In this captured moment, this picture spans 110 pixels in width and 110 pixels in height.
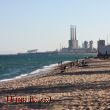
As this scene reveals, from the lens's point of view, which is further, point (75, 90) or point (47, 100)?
point (75, 90)

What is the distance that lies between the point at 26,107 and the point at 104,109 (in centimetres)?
297

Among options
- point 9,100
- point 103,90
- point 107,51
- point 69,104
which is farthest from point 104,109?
point 107,51

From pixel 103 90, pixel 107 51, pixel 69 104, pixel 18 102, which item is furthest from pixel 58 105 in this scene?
pixel 107 51

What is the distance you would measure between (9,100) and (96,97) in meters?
3.68

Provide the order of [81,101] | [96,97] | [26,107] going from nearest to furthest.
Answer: [26,107], [81,101], [96,97]

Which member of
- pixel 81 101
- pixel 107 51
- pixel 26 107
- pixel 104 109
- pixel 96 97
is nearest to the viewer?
pixel 104 109

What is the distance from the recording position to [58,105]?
1691cm

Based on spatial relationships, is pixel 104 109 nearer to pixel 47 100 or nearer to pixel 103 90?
pixel 47 100

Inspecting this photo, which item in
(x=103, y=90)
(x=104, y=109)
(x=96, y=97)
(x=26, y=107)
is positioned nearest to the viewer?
(x=104, y=109)

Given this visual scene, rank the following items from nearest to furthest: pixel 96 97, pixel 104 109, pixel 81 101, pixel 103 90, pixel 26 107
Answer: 1. pixel 104 109
2. pixel 26 107
3. pixel 81 101
4. pixel 96 97
5. pixel 103 90

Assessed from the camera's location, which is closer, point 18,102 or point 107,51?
point 18,102

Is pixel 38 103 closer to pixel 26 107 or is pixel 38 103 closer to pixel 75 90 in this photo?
pixel 26 107

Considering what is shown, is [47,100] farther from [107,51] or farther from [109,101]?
[107,51]

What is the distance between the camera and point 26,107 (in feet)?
54.3
